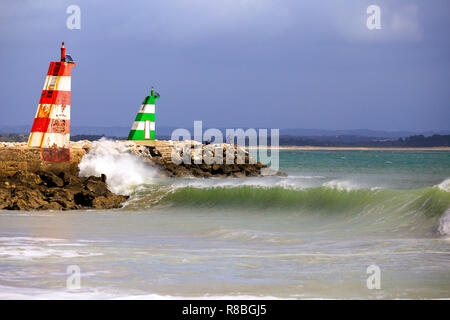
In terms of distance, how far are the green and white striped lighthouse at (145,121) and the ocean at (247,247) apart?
14.5 meters

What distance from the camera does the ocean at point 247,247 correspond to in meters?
6.54

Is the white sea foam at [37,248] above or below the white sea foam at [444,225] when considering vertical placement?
below

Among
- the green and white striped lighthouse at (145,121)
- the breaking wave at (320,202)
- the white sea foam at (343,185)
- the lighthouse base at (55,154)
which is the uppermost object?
the green and white striped lighthouse at (145,121)

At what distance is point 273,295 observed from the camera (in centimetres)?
624

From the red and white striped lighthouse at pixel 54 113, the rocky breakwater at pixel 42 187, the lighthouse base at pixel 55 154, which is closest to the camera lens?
the rocky breakwater at pixel 42 187

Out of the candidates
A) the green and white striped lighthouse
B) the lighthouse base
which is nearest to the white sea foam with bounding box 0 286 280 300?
the lighthouse base

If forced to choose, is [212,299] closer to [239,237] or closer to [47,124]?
[239,237]

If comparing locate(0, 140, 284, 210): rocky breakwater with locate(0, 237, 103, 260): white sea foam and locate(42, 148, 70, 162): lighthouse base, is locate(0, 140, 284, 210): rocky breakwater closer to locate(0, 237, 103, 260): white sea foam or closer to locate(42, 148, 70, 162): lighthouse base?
locate(42, 148, 70, 162): lighthouse base

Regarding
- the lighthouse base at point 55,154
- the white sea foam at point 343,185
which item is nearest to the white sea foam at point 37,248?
the white sea foam at point 343,185

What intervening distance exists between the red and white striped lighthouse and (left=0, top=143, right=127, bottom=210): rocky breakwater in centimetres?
34

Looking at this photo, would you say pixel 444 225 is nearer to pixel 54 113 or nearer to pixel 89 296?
pixel 89 296

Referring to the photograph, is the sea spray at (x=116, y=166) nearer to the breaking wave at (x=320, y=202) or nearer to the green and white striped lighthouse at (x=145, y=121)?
the breaking wave at (x=320, y=202)

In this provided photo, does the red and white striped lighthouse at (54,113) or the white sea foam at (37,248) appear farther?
the red and white striped lighthouse at (54,113)

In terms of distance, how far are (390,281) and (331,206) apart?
781 centimetres
